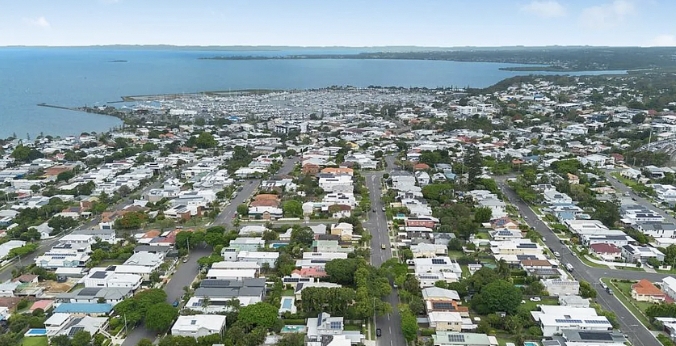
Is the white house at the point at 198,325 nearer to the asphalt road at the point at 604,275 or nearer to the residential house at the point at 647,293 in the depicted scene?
the asphalt road at the point at 604,275

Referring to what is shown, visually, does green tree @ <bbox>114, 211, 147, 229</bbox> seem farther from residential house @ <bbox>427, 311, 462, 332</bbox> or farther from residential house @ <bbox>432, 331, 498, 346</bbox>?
residential house @ <bbox>432, 331, 498, 346</bbox>

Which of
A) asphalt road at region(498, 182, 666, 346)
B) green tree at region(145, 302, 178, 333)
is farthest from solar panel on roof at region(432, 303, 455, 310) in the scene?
green tree at region(145, 302, 178, 333)

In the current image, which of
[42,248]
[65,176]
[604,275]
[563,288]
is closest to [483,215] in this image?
[604,275]

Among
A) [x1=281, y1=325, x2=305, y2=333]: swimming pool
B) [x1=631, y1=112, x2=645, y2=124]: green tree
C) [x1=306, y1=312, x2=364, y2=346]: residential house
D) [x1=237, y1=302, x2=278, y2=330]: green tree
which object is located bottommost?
[x1=281, y1=325, x2=305, y2=333]: swimming pool

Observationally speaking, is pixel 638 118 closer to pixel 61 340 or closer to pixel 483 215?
pixel 483 215

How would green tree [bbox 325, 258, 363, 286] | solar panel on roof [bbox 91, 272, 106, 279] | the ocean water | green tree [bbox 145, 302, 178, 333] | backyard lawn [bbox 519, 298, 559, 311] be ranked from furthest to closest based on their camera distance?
the ocean water
solar panel on roof [bbox 91, 272, 106, 279]
green tree [bbox 325, 258, 363, 286]
backyard lawn [bbox 519, 298, 559, 311]
green tree [bbox 145, 302, 178, 333]

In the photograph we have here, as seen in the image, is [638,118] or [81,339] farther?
[638,118]
